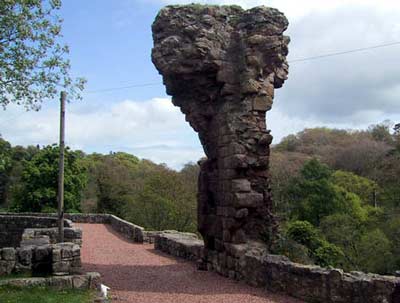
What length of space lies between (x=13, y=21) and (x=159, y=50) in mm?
3469

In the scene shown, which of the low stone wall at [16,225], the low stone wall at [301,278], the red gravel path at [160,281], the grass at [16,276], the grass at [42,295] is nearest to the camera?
the low stone wall at [301,278]

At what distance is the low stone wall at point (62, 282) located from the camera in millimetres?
9977

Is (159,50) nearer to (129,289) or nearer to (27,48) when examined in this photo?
(27,48)

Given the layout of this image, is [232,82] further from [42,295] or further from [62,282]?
[42,295]

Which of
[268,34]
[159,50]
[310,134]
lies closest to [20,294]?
[159,50]

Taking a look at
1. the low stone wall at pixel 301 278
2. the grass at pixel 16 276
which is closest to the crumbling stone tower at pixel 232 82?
the low stone wall at pixel 301 278

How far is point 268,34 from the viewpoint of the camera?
41.5 feet

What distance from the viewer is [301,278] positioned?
9.72 metres

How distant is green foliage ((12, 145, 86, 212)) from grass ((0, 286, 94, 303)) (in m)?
29.1

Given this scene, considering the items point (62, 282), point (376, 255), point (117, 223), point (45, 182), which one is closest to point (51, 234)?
point (62, 282)

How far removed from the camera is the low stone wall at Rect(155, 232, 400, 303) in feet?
27.7

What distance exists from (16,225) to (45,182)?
12964 mm

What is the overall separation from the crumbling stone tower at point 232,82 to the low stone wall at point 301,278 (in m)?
0.46

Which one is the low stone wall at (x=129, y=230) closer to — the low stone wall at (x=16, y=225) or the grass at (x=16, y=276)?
the low stone wall at (x=16, y=225)
